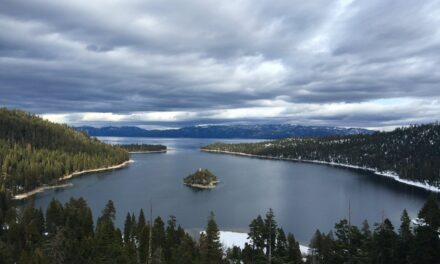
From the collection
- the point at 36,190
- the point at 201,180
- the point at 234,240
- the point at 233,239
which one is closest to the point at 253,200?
the point at 201,180

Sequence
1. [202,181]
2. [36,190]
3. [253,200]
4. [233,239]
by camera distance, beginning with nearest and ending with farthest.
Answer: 1. [233,239]
2. [253,200]
3. [36,190]
4. [202,181]

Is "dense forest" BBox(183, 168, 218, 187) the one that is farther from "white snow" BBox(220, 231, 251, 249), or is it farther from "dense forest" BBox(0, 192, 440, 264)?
"dense forest" BBox(0, 192, 440, 264)

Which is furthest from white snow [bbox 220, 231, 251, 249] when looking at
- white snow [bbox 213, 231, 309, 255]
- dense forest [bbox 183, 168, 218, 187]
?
dense forest [bbox 183, 168, 218, 187]

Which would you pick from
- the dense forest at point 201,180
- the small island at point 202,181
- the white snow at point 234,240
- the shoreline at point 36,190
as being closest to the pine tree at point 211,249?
the white snow at point 234,240

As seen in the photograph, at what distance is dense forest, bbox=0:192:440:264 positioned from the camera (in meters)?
49.1

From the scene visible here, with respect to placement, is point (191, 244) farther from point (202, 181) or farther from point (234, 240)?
point (202, 181)

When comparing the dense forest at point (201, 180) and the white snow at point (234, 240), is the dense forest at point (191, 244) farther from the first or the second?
the dense forest at point (201, 180)

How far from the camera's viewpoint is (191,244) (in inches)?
2672

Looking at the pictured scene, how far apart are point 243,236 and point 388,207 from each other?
7058 cm

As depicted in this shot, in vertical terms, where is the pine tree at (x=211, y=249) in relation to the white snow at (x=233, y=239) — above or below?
above

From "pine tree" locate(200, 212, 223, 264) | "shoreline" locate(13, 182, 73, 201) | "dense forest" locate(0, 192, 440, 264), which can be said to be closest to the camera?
"dense forest" locate(0, 192, 440, 264)

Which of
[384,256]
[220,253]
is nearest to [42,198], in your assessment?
[220,253]

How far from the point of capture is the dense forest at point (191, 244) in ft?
161

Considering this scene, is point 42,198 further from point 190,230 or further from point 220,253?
point 220,253
